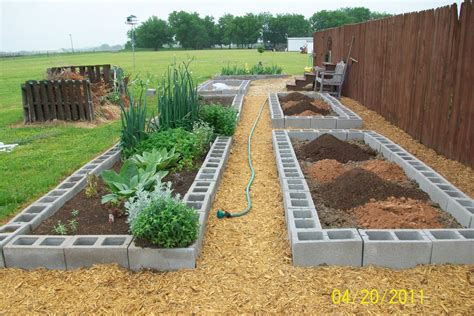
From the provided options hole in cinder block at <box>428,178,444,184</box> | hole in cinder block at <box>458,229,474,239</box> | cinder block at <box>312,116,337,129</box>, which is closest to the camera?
hole in cinder block at <box>458,229,474,239</box>

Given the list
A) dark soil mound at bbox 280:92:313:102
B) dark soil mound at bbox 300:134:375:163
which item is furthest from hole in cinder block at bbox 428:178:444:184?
dark soil mound at bbox 280:92:313:102

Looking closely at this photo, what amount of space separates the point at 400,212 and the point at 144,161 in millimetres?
2629

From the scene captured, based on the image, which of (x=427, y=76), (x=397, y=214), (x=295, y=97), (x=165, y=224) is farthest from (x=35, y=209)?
(x=295, y=97)

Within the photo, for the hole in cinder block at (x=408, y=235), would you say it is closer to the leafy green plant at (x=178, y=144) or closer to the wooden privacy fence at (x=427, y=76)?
the wooden privacy fence at (x=427, y=76)

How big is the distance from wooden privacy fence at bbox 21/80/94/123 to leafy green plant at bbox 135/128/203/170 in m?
3.93

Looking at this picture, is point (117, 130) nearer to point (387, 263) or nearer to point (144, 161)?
point (144, 161)

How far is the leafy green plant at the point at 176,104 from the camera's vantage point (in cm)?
606

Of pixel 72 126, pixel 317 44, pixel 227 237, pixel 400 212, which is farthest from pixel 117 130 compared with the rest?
pixel 317 44

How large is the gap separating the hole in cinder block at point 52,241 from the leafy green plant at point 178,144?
1938mm

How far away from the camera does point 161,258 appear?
10.2ft

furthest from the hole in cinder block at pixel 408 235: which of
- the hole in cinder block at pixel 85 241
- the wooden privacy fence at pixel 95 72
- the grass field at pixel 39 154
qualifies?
the wooden privacy fence at pixel 95 72

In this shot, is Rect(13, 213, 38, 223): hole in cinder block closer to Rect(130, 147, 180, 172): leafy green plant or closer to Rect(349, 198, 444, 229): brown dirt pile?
Rect(130, 147, 180, 172): leafy green plant

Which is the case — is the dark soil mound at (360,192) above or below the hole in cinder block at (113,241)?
above

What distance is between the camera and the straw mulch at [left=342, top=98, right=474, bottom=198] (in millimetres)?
4785
